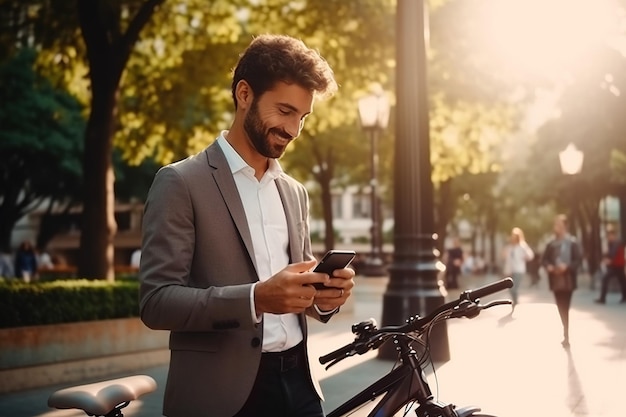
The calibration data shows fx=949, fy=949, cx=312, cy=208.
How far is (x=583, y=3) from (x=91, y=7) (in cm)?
886

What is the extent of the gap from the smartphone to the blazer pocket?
36 cm

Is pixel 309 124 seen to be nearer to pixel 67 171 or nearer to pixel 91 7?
pixel 91 7

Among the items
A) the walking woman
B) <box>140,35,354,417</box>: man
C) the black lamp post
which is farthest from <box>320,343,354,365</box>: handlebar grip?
the walking woman

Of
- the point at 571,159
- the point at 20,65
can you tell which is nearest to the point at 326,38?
the point at 571,159

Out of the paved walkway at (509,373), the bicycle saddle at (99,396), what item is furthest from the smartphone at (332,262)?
the paved walkway at (509,373)

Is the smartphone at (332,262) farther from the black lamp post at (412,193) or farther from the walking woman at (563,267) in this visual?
the walking woman at (563,267)

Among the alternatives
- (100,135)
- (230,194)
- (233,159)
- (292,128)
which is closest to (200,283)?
(230,194)

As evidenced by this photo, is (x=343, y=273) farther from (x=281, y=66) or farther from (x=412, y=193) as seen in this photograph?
(x=412, y=193)

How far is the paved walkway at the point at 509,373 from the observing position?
8.22 m

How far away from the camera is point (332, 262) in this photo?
2623 millimetres

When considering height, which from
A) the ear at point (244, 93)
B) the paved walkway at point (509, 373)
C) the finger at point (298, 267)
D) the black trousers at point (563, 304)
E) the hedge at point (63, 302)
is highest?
the ear at point (244, 93)

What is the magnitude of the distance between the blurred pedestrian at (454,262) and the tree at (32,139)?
14.9 metres

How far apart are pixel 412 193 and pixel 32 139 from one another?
28.7 meters

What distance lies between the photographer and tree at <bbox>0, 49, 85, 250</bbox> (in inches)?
1432
